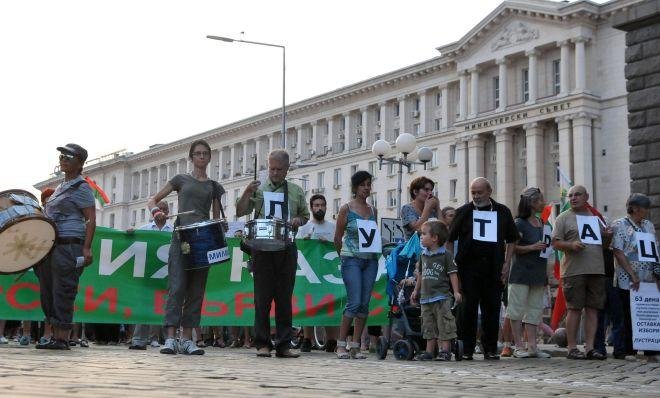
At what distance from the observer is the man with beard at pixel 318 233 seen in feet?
39.6

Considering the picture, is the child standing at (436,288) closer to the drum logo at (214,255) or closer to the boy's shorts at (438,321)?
the boy's shorts at (438,321)

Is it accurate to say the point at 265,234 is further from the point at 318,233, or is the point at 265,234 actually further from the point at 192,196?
the point at 318,233

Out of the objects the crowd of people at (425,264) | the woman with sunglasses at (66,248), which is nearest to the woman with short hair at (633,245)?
the crowd of people at (425,264)

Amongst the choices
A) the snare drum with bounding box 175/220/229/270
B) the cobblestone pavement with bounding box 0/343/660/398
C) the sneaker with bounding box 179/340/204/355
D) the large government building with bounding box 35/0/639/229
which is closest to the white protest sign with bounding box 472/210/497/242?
the cobblestone pavement with bounding box 0/343/660/398

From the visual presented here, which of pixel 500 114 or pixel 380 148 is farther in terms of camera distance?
pixel 500 114

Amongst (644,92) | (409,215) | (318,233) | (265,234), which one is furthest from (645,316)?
(318,233)

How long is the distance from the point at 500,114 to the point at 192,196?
5838 cm

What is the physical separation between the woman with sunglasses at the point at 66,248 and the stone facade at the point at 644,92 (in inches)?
290

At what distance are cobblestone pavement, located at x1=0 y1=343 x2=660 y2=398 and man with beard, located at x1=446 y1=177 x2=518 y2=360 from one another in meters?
1.68

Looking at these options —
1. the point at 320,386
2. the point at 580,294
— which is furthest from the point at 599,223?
the point at 320,386

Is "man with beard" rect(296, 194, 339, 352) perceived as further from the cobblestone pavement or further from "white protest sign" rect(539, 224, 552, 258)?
the cobblestone pavement

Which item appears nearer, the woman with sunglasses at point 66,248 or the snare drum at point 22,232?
the snare drum at point 22,232

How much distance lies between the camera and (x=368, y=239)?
988cm

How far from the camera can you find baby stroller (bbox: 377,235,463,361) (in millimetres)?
9930
